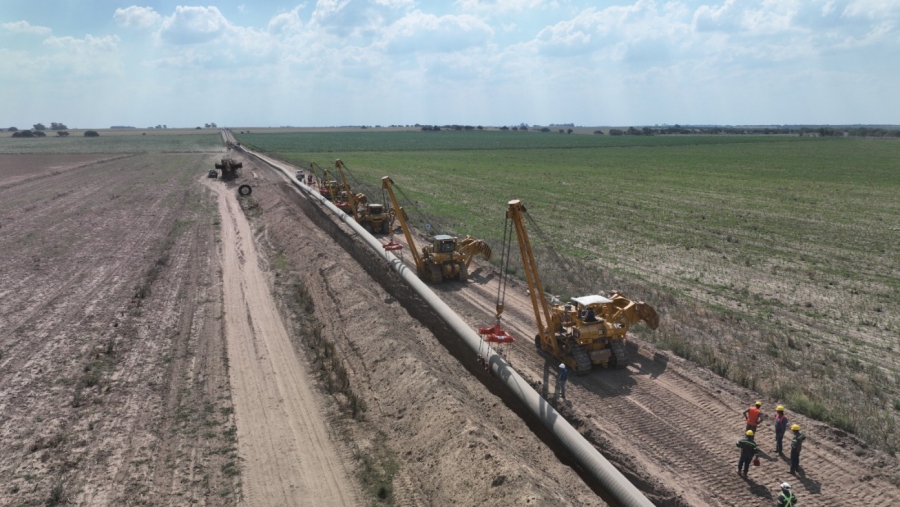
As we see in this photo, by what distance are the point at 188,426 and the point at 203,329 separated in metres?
7.08

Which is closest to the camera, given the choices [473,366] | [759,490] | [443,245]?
[759,490]

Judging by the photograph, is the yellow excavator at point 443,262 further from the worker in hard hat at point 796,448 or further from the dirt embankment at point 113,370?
the worker in hard hat at point 796,448

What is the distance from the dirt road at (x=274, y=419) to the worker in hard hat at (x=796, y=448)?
989 centimetres

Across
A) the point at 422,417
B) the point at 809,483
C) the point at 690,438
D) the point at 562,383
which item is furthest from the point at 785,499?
the point at 422,417

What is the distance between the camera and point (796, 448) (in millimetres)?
12617

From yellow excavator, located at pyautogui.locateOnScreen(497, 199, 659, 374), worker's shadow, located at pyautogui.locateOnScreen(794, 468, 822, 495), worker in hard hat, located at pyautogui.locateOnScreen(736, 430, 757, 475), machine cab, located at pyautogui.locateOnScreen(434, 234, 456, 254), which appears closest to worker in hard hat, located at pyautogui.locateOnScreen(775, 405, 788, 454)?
worker's shadow, located at pyautogui.locateOnScreen(794, 468, 822, 495)

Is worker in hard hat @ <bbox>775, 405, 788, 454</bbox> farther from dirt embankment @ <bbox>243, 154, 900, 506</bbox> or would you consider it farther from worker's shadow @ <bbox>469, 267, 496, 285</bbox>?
worker's shadow @ <bbox>469, 267, 496, 285</bbox>

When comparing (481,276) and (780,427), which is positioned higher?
(780,427)

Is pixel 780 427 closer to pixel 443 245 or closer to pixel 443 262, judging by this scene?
pixel 443 262

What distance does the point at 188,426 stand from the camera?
14.6m

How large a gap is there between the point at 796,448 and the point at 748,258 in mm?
20901

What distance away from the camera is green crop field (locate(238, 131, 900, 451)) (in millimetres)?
17578

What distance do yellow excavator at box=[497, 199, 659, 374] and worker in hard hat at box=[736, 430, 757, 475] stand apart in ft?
17.1

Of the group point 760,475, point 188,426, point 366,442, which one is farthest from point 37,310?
point 760,475
